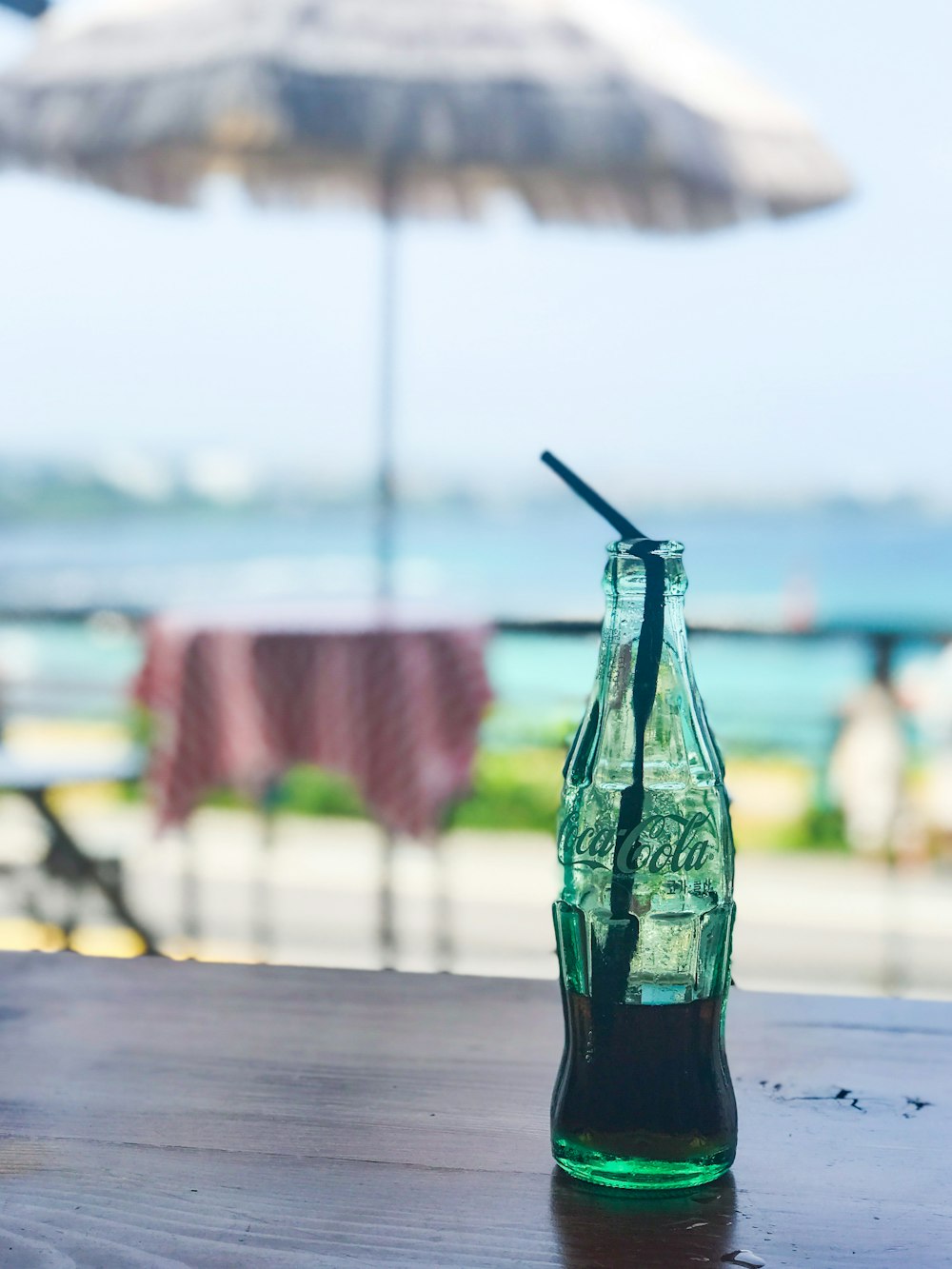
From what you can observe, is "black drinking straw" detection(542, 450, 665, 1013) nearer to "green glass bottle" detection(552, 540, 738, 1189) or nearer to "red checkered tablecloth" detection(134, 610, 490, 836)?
"green glass bottle" detection(552, 540, 738, 1189)

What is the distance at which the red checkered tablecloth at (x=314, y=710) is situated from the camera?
10.1ft

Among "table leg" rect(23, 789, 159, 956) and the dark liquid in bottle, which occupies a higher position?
the dark liquid in bottle

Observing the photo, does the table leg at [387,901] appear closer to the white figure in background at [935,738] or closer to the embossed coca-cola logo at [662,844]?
the white figure in background at [935,738]

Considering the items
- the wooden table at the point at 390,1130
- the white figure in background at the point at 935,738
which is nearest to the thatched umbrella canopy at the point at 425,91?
the white figure in background at the point at 935,738

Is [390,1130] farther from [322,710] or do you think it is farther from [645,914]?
[322,710]

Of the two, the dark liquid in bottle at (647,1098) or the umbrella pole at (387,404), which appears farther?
the umbrella pole at (387,404)

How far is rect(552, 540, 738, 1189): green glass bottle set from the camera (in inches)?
24.2

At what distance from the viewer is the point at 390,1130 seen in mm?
676

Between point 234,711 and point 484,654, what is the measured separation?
591mm

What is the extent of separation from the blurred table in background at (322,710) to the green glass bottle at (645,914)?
2418 millimetres

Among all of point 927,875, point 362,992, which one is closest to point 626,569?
point 362,992

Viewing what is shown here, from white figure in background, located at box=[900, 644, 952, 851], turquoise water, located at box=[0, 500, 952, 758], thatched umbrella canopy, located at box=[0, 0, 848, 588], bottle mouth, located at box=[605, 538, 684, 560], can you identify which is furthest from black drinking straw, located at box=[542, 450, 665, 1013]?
turquoise water, located at box=[0, 500, 952, 758]

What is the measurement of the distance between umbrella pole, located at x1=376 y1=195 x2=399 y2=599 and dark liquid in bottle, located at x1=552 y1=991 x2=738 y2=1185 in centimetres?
361

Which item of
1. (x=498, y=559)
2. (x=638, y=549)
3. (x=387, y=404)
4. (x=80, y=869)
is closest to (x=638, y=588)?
(x=638, y=549)
